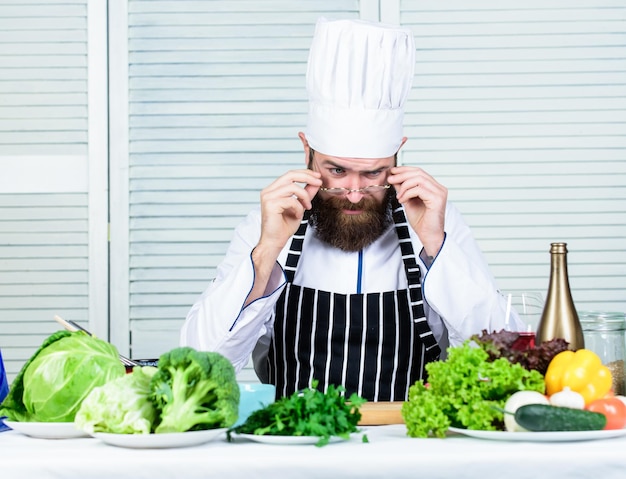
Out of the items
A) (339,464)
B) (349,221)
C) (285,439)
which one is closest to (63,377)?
(285,439)

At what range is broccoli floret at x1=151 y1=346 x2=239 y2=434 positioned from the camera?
1437mm

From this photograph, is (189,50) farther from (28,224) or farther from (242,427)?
(242,427)

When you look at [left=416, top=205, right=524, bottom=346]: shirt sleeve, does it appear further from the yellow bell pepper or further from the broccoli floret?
the broccoli floret

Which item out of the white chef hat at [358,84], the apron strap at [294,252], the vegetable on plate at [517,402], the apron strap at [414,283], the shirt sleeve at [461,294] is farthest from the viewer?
the apron strap at [294,252]

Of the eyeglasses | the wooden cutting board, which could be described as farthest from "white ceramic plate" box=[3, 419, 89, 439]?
the eyeglasses

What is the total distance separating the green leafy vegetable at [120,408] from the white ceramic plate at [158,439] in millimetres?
22

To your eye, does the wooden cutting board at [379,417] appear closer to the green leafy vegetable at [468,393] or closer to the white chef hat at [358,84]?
the green leafy vegetable at [468,393]

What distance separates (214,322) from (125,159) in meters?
1.60

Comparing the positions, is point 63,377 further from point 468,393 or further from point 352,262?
point 352,262

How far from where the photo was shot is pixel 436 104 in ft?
12.3

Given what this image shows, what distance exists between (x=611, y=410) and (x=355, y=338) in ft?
3.51

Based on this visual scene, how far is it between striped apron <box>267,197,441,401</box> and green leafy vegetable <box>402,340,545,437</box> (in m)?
0.90

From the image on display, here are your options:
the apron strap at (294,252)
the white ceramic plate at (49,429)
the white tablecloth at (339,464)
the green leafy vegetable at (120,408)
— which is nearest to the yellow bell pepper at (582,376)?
the white tablecloth at (339,464)

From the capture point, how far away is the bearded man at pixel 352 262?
2.24 metres
